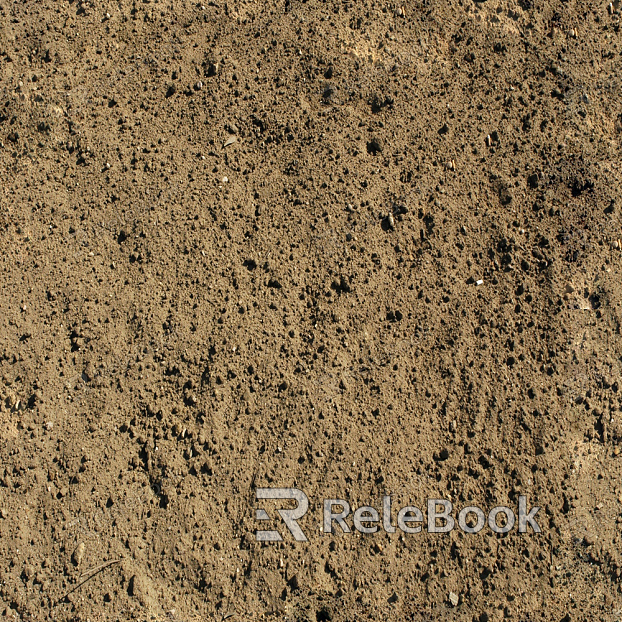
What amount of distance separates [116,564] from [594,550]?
256 cm

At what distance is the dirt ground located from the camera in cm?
304

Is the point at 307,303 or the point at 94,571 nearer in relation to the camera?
the point at 94,571

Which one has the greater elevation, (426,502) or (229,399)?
(229,399)

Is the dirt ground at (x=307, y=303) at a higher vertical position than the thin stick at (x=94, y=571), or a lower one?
higher

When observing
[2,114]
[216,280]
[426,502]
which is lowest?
[426,502]

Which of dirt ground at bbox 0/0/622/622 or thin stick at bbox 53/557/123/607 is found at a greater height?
dirt ground at bbox 0/0/622/622

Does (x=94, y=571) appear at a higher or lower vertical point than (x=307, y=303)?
lower

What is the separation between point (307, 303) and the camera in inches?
127

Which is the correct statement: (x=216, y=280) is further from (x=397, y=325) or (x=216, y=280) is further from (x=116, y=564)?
(x=116, y=564)

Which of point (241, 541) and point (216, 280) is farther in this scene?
point (216, 280)

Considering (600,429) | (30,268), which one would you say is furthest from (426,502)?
(30,268)

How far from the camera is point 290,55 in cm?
343

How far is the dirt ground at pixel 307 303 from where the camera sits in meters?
3.04

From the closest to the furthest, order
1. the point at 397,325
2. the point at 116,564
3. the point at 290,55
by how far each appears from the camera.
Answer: the point at 116,564 → the point at 397,325 → the point at 290,55
